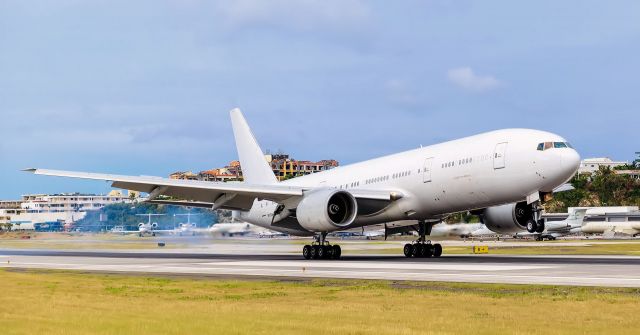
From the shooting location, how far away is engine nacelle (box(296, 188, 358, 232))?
4353 centimetres

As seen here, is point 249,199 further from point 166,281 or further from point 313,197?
point 166,281

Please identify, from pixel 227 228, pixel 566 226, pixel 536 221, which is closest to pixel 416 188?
pixel 536 221

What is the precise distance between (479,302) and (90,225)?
89.9 metres

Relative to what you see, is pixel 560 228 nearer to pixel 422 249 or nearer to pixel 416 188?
pixel 422 249

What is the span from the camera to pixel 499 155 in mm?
40844

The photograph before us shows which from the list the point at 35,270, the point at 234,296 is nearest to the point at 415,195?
the point at 35,270

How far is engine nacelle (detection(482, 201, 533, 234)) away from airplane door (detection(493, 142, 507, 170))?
19.1 ft

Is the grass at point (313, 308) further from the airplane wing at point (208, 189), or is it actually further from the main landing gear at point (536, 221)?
the airplane wing at point (208, 189)

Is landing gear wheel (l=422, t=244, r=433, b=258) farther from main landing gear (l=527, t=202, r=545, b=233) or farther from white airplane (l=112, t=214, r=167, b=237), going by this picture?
white airplane (l=112, t=214, r=167, b=237)

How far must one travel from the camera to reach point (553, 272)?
3072cm

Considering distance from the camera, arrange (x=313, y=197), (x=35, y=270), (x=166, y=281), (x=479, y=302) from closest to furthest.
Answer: (x=479, y=302), (x=166, y=281), (x=35, y=270), (x=313, y=197)

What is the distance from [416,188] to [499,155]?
5.34 metres

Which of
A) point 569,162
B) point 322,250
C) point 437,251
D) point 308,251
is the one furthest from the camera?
point 437,251

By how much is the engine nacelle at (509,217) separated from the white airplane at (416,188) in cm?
5
